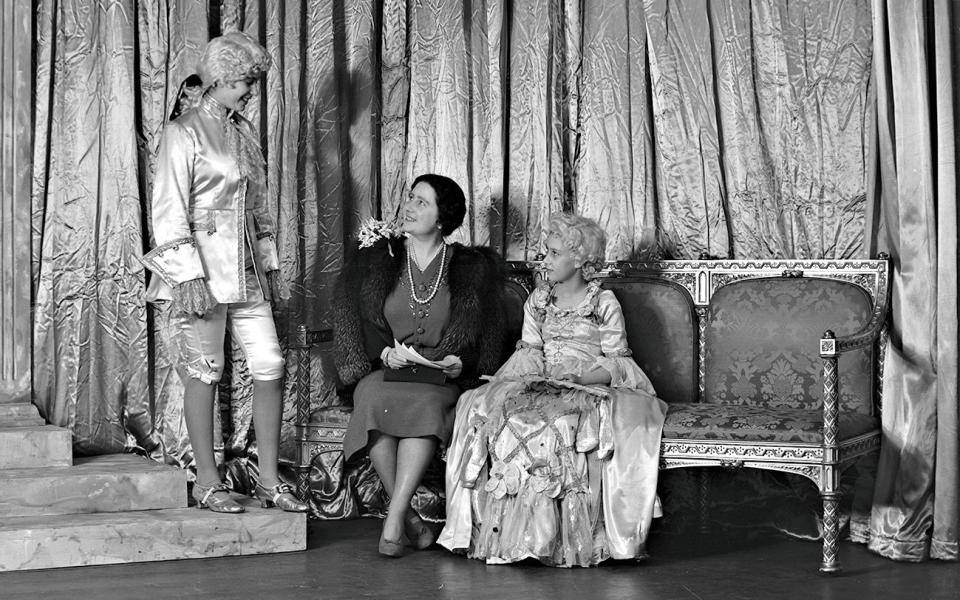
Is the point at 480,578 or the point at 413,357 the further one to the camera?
the point at 413,357

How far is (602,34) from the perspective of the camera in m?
5.24

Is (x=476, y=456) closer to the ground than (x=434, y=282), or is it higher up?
closer to the ground

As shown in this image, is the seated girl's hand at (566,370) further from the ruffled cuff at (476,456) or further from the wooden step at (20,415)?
the wooden step at (20,415)

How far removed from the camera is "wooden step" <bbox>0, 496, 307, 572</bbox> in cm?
397

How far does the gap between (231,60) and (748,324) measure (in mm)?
2149

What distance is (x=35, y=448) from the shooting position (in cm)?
451

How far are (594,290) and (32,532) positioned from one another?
2.10 metres

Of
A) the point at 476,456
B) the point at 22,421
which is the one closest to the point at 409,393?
the point at 476,456

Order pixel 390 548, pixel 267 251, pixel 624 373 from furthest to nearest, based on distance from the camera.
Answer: pixel 267 251
pixel 624 373
pixel 390 548

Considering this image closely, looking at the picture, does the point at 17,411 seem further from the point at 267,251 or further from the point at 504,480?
the point at 504,480

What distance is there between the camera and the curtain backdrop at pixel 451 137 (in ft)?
16.2

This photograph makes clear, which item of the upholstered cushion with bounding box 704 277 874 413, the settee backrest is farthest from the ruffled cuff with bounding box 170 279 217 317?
the upholstered cushion with bounding box 704 277 874 413

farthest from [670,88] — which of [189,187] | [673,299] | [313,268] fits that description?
[189,187]

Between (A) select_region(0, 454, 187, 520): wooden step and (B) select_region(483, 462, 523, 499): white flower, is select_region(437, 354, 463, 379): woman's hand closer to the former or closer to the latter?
(B) select_region(483, 462, 523, 499): white flower
